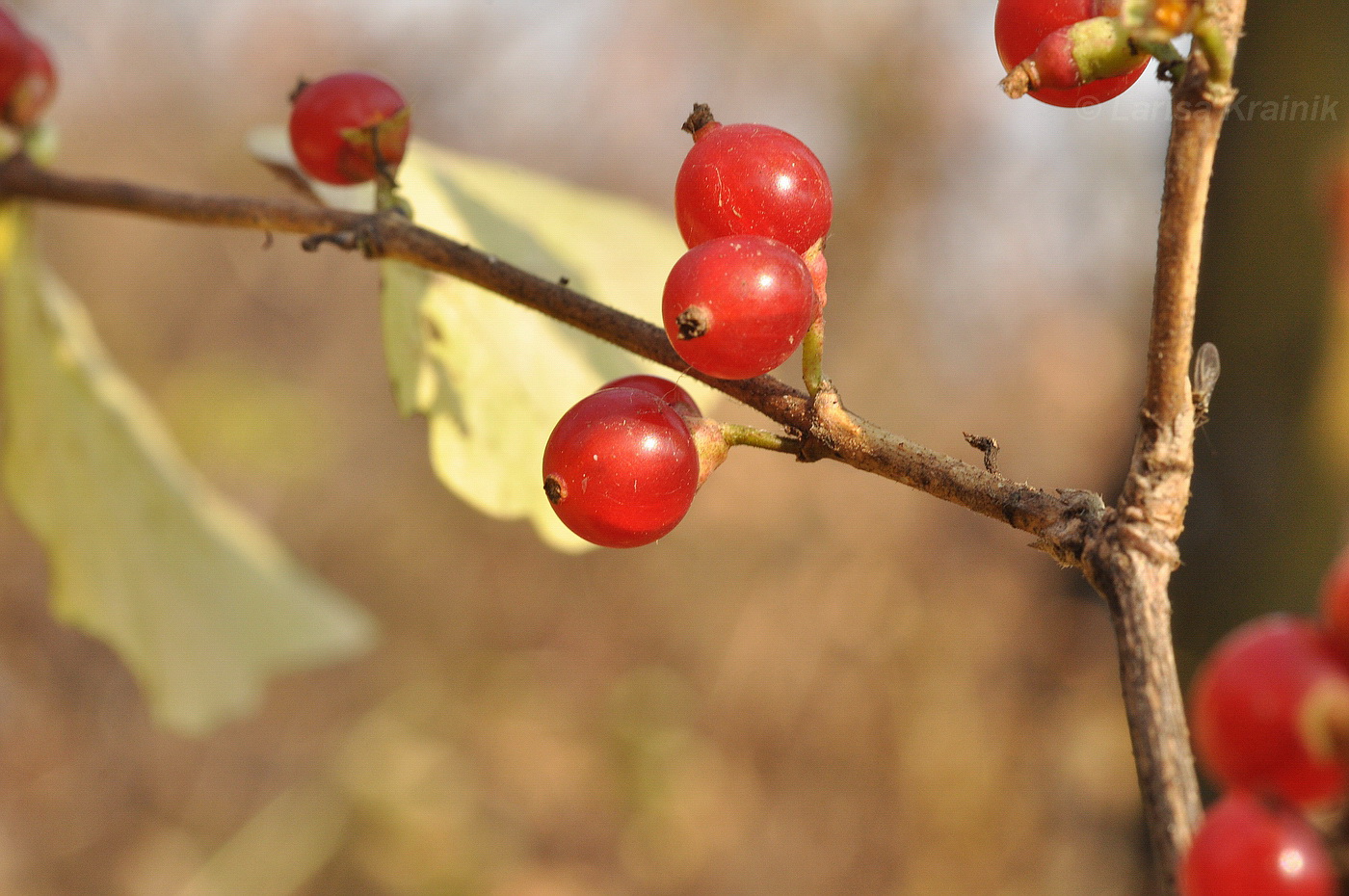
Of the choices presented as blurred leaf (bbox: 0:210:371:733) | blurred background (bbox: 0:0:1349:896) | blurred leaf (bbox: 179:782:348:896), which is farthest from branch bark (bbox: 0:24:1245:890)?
blurred leaf (bbox: 179:782:348:896)

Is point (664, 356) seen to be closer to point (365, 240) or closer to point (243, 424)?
point (365, 240)

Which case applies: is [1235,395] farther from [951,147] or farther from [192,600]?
[951,147]

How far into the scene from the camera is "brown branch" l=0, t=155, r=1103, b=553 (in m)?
0.66

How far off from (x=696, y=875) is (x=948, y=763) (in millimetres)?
1412

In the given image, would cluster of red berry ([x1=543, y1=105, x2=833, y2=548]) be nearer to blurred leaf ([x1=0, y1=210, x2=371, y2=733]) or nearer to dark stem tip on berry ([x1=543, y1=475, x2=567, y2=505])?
dark stem tip on berry ([x1=543, y1=475, x2=567, y2=505])

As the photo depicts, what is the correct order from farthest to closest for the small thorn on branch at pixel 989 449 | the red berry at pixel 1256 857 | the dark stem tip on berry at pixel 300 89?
1. the dark stem tip on berry at pixel 300 89
2. the small thorn on branch at pixel 989 449
3. the red berry at pixel 1256 857

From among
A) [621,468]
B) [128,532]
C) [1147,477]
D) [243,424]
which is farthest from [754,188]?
[243,424]

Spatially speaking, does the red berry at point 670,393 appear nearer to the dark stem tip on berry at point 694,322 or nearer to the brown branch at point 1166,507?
the dark stem tip on berry at point 694,322

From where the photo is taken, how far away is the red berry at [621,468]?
0.70m

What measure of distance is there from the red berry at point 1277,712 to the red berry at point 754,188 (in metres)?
0.40

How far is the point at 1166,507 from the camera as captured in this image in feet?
2.04

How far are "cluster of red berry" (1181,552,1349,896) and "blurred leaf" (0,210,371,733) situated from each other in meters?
1.70

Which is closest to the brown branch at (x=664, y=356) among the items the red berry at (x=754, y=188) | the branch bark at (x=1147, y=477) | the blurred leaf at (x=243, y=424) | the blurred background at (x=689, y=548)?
the branch bark at (x=1147, y=477)

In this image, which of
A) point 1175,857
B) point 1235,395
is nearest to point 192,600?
point 1175,857
